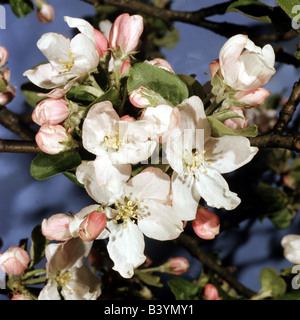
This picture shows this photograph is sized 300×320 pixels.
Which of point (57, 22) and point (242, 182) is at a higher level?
point (57, 22)

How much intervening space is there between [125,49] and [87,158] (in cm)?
16

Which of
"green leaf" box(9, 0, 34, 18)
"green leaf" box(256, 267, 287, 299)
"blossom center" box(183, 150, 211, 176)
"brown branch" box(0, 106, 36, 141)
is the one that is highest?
"green leaf" box(9, 0, 34, 18)

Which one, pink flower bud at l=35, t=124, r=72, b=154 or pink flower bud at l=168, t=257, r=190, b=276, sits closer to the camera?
pink flower bud at l=35, t=124, r=72, b=154

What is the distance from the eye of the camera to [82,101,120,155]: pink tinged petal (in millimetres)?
463

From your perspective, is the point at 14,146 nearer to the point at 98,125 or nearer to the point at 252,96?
the point at 98,125

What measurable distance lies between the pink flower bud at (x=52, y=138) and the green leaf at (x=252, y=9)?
34cm

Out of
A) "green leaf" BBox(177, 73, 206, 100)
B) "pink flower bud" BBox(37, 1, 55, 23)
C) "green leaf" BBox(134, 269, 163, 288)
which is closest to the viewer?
"green leaf" BBox(177, 73, 206, 100)

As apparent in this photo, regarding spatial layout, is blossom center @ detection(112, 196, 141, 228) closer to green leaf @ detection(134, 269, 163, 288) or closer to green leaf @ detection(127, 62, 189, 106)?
green leaf @ detection(127, 62, 189, 106)

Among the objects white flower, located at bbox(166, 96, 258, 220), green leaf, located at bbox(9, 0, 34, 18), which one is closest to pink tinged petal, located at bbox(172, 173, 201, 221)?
white flower, located at bbox(166, 96, 258, 220)

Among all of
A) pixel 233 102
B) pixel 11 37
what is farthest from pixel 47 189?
pixel 233 102

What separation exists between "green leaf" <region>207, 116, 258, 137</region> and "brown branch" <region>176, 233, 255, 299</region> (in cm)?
44

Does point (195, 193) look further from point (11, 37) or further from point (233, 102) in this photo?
point (11, 37)

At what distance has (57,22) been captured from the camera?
2.88ft

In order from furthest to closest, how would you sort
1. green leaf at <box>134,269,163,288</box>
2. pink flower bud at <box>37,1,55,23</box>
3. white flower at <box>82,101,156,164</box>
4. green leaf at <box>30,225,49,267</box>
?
1. pink flower bud at <box>37,1,55,23</box>
2. green leaf at <box>134,269,163,288</box>
3. green leaf at <box>30,225,49,267</box>
4. white flower at <box>82,101,156,164</box>
